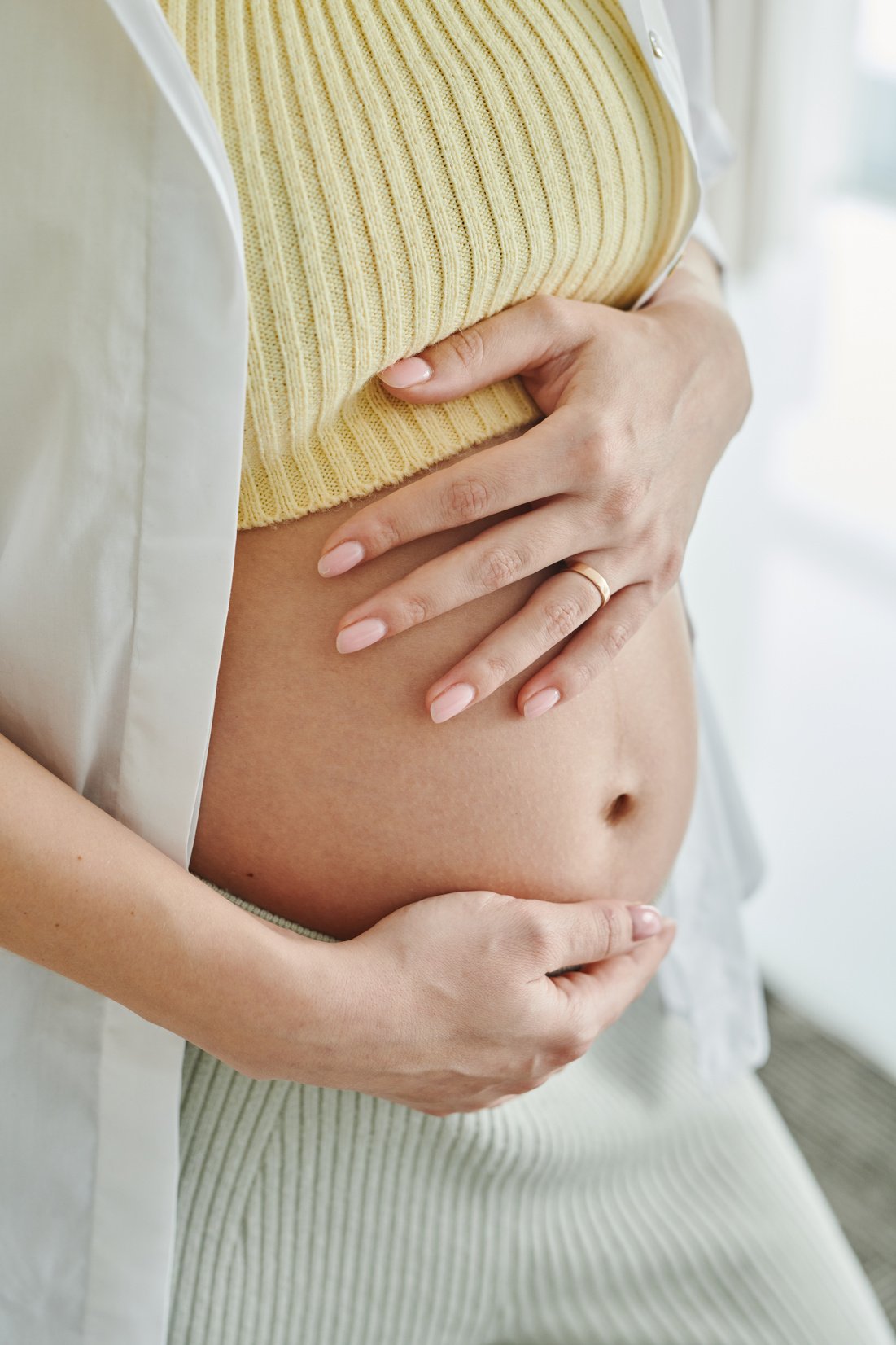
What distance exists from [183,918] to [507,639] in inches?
9.4

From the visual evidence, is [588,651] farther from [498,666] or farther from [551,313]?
[551,313]

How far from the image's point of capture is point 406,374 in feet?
2.25

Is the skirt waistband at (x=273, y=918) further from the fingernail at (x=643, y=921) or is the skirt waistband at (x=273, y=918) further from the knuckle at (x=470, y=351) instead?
the knuckle at (x=470, y=351)

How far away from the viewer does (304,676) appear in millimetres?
704

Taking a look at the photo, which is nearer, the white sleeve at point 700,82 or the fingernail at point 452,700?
the fingernail at point 452,700

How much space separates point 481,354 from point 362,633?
0.58 ft

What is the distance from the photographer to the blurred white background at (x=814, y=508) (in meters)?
1.58

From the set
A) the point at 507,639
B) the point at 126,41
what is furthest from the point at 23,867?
the point at 126,41

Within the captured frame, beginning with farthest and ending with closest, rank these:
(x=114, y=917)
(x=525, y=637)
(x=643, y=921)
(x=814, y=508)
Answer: (x=814, y=508), (x=643, y=921), (x=525, y=637), (x=114, y=917)

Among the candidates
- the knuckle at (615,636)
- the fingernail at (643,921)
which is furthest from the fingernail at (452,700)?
the fingernail at (643,921)

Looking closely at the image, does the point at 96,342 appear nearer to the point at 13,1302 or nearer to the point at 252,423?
the point at 252,423

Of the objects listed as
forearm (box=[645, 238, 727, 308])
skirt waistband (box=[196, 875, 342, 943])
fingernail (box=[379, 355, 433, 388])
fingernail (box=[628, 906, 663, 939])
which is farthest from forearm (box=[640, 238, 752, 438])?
skirt waistband (box=[196, 875, 342, 943])

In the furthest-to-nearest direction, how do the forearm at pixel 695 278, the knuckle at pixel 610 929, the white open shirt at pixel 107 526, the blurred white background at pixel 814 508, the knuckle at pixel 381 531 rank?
the blurred white background at pixel 814 508
the forearm at pixel 695 278
the knuckle at pixel 610 929
the knuckle at pixel 381 531
the white open shirt at pixel 107 526

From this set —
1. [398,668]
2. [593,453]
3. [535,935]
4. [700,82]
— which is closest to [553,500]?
[593,453]
